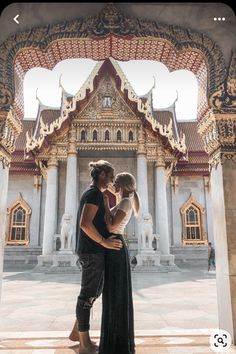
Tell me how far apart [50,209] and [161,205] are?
16.1ft

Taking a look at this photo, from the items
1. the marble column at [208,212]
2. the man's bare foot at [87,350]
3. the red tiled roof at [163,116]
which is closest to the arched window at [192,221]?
the marble column at [208,212]

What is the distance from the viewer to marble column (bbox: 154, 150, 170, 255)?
14.5 metres

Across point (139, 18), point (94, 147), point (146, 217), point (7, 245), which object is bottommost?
point (7, 245)

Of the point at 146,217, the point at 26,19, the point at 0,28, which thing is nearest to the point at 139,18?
Answer: the point at 26,19

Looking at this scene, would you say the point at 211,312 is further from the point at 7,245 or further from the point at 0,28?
the point at 7,245

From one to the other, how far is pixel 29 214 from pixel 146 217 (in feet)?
21.9

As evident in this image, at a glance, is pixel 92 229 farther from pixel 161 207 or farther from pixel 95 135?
pixel 95 135

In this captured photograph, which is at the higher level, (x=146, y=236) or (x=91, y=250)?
(x=146, y=236)

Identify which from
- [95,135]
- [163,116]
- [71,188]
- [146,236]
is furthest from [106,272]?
[163,116]

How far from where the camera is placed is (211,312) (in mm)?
4969

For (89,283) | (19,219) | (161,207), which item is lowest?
(89,283)

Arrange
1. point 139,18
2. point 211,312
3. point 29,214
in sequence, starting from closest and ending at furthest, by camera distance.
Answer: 1. point 139,18
2. point 211,312
3. point 29,214

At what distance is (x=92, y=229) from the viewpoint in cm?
270

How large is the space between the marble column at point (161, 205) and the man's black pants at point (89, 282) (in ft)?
39.2
